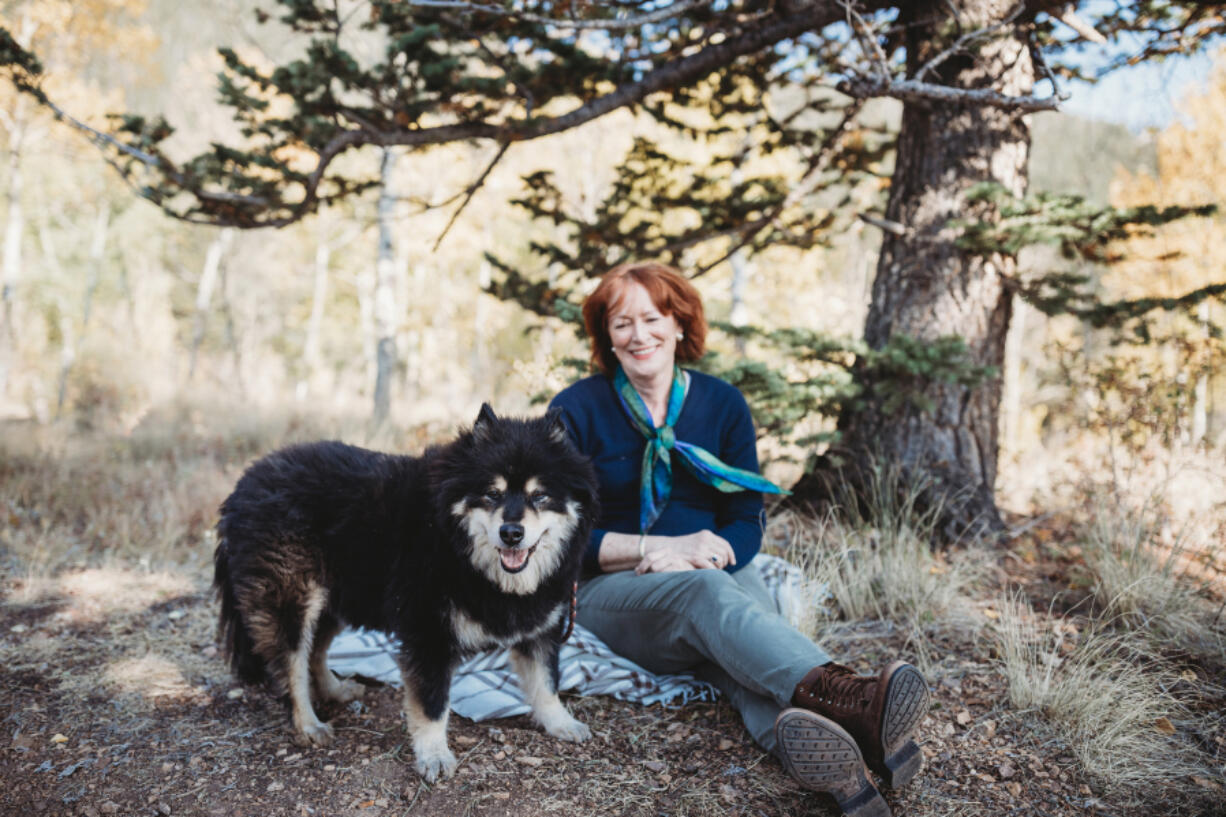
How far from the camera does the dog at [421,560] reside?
257 cm

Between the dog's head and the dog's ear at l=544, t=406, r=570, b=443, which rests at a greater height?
the dog's ear at l=544, t=406, r=570, b=443

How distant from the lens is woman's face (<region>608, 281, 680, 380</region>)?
10.8 feet

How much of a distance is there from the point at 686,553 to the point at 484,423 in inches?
44.7

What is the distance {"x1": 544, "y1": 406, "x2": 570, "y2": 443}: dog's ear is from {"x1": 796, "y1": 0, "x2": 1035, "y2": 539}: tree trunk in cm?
260

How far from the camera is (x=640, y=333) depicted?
3277 millimetres

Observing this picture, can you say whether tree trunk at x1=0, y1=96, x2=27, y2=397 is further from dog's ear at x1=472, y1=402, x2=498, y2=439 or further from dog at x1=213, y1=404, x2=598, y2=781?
dog's ear at x1=472, y1=402, x2=498, y2=439

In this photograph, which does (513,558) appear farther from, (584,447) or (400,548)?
(584,447)

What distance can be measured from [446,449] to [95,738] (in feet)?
6.10

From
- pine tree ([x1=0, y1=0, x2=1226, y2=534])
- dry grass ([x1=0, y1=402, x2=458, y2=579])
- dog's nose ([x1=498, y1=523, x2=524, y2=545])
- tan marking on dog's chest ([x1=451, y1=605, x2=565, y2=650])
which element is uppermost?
pine tree ([x1=0, y1=0, x2=1226, y2=534])

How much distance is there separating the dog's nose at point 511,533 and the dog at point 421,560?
0.09 ft

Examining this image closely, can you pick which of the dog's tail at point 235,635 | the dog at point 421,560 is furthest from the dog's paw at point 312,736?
the dog's tail at point 235,635

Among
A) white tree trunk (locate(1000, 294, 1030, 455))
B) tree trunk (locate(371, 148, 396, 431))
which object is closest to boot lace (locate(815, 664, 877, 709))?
white tree trunk (locate(1000, 294, 1030, 455))

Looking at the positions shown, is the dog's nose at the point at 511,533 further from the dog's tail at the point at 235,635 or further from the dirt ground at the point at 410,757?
the dog's tail at the point at 235,635

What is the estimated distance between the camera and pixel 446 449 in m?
2.72
